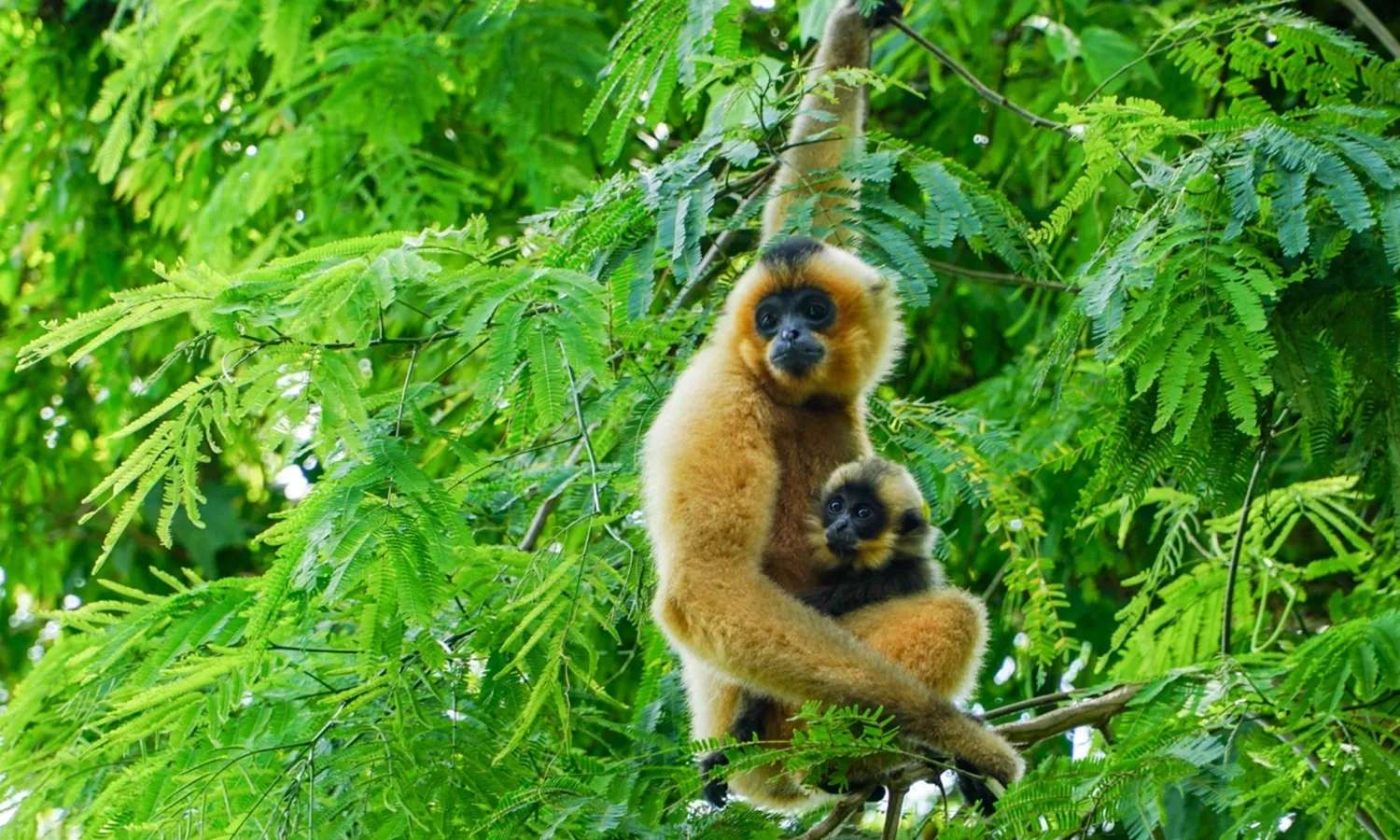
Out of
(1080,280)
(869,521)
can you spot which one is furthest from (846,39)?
(869,521)

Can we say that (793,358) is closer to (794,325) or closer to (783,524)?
(794,325)

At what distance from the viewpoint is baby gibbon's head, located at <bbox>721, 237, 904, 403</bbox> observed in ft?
13.8

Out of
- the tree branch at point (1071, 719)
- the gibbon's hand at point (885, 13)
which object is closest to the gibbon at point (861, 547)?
the tree branch at point (1071, 719)

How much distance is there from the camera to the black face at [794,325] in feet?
13.7

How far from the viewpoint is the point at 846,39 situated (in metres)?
5.12

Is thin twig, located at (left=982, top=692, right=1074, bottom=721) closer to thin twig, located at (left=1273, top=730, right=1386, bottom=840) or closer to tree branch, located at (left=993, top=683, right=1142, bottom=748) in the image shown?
tree branch, located at (left=993, top=683, right=1142, bottom=748)

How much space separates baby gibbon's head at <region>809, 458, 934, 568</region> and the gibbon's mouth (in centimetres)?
28

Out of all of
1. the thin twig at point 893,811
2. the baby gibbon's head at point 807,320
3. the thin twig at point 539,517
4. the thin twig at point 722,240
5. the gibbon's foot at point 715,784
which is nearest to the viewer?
the thin twig at point 893,811

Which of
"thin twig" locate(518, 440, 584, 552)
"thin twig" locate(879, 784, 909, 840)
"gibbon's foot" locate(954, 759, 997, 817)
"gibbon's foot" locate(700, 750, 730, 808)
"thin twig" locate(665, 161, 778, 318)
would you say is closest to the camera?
"thin twig" locate(879, 784, 909, 840)

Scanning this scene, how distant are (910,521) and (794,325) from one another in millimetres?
593

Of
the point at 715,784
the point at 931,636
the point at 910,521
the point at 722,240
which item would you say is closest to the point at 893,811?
the point at 931,636

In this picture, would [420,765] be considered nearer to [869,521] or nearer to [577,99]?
[869,521]

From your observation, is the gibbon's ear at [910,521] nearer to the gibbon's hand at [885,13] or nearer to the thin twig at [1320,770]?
the thin twig at [1320,770]

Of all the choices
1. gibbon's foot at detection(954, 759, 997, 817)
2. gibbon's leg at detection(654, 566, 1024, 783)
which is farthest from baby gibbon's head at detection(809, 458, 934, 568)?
gibbon's foot at detection(954, 759, 997, 817)
